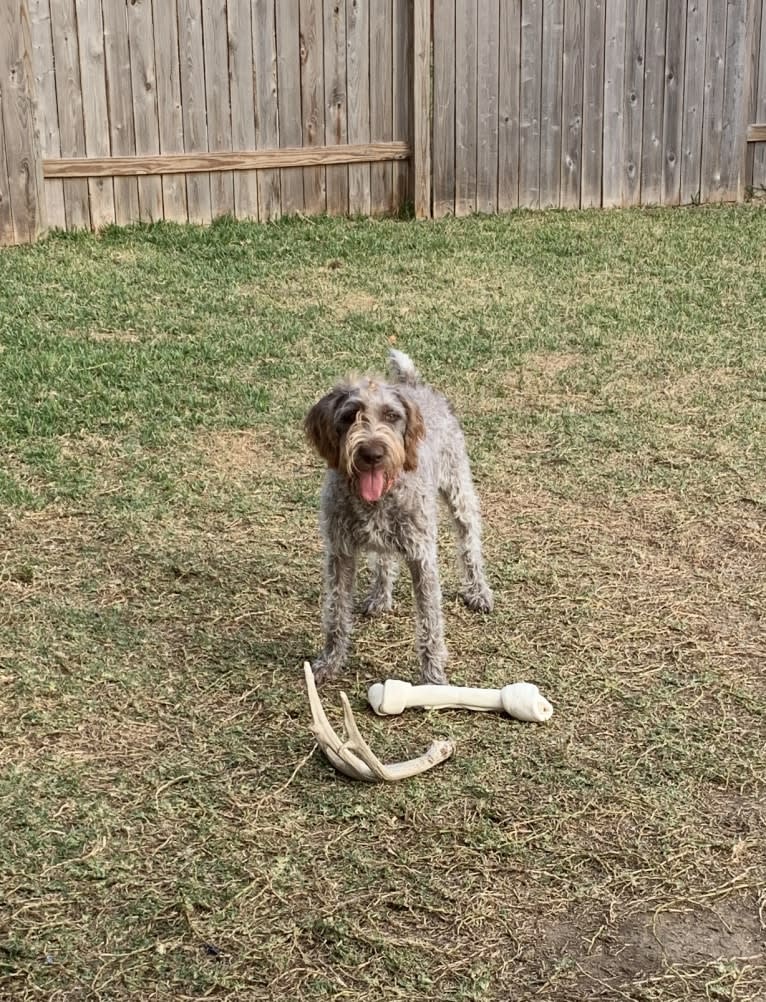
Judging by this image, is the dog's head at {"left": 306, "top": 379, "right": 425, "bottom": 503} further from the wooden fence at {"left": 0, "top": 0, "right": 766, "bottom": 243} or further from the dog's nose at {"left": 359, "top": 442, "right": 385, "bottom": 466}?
the wooden fence at {"left": 0, "top": 0, "right": 766, "bottom": 243}

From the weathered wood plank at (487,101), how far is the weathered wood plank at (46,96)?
11.1 feet

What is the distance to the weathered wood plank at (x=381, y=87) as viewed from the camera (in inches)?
378

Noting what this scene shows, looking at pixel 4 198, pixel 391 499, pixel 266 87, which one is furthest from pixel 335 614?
pixel 266 87

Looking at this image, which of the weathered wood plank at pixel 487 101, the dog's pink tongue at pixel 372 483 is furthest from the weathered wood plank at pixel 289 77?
the dog's pink tongue at pixel 372 483

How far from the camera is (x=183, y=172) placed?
30.2 feet

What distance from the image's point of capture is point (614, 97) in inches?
410

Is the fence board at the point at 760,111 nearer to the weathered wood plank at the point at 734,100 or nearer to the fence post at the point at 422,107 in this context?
the weathered wood plank at the point at 734,100

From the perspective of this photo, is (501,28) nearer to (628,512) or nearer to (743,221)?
(743,221)

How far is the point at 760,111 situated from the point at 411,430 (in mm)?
8605

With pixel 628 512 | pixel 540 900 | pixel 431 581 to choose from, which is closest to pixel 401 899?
pixel 540 900

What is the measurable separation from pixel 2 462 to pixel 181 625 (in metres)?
1.89

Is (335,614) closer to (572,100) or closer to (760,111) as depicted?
(572,100)

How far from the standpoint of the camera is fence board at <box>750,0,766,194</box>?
10906mm

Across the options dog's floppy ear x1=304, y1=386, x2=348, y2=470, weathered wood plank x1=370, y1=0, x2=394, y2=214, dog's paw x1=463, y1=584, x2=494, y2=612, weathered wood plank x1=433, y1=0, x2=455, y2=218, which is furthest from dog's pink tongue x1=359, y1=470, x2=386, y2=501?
weathered wood plank x1=433, y1=0, x2=455, y2=218
